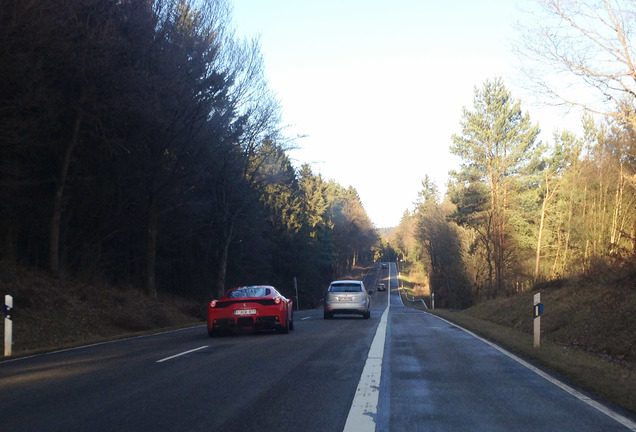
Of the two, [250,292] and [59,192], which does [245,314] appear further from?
[59,192]

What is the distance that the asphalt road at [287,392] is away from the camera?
242 inches

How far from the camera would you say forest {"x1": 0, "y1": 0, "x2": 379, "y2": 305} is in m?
19.3

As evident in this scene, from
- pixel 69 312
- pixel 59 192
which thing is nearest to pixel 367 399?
pixel 69 312

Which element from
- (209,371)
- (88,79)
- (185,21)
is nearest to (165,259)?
(185,21)

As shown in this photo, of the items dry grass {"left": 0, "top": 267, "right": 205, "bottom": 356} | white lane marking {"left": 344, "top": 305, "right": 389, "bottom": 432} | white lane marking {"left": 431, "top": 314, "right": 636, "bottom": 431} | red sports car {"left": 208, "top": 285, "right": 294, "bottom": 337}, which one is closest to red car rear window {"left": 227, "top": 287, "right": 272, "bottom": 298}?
red sports car {"left": 208, "top": 285, "right": 294, "bottom": 337}

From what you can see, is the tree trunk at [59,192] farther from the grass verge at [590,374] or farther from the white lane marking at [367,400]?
the grass verge at [590,374]

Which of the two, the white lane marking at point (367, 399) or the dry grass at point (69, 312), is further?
the dry grass at point (69, 312)

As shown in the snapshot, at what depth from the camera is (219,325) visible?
15969 mm

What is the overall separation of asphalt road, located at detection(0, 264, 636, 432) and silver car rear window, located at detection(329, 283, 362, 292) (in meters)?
11.8

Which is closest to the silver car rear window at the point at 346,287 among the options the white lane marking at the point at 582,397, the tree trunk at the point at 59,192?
the tree trunk at the point at 59,192

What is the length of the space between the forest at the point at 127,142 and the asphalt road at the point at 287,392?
10360 mm

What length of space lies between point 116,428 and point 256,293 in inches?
432

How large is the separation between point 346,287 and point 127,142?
35.5 feet

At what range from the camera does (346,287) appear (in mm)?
24906
